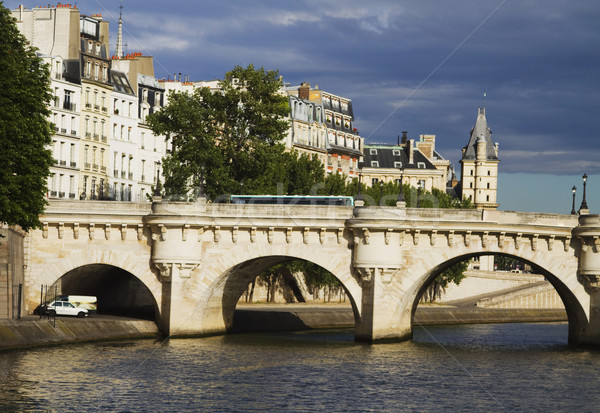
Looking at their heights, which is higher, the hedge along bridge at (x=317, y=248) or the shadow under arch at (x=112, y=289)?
the hedge along bridge at (x=317, y=248)

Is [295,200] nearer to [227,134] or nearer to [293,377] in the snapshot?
[227,134]

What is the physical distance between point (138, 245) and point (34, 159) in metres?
12.0

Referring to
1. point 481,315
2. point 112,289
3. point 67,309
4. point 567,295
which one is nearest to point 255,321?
point 112,289

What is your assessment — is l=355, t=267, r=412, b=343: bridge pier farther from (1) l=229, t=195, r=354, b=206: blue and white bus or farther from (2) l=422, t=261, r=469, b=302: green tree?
(2) l=422, t=261, r=469, b=302: green tree

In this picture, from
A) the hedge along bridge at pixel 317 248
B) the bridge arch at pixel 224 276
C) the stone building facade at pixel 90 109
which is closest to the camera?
the hedge along bridge at pixel 317 248

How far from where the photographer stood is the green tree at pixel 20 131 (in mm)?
63688

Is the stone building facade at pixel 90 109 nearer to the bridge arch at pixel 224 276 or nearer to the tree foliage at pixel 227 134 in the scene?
the tree foliage at pixel 227 134

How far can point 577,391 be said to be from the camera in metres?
56.2

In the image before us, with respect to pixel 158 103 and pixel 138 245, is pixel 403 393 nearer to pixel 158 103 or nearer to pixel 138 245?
pixel 138 245

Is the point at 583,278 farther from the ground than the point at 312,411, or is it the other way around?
the point at 583,278

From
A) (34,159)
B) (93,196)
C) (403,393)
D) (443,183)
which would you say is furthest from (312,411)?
(443,183)

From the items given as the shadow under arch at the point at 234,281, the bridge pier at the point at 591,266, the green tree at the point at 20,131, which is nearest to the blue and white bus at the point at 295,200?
the shadow under arch at the point at 234,281

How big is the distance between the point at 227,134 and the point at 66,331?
32940 millimetres

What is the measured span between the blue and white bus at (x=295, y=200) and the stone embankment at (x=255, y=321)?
8.86 meters
